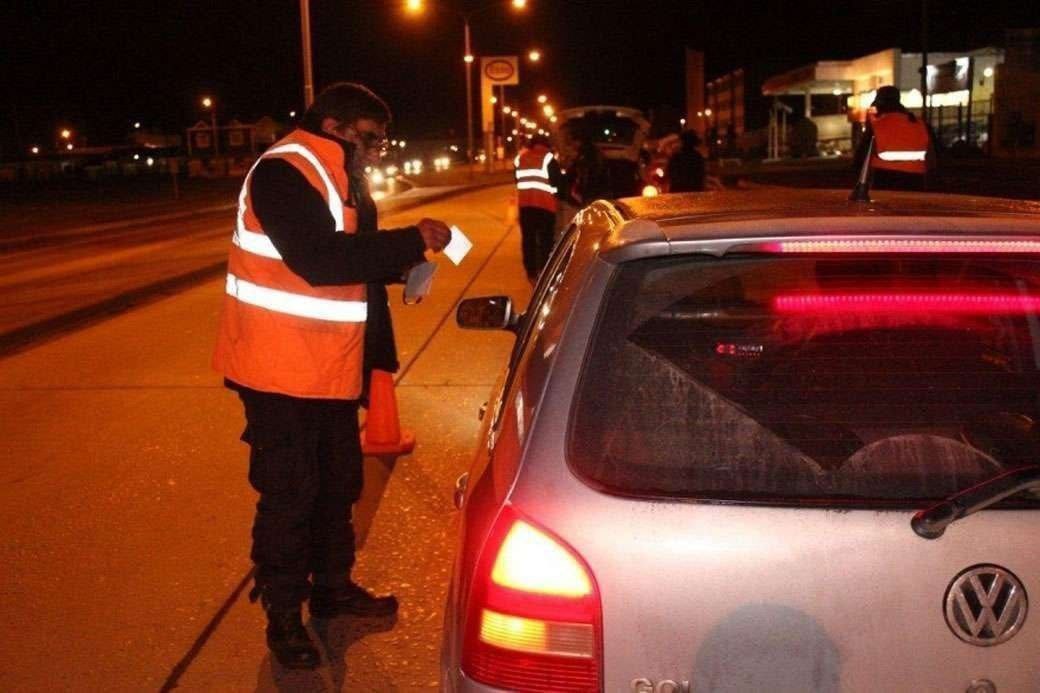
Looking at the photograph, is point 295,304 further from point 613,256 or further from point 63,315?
point 63,315

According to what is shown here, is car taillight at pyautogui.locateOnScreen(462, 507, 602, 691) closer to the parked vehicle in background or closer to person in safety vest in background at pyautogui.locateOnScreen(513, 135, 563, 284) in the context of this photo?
person in safety vest in background at pyautogui.locateOnScreen(513, 135, 563, 284)

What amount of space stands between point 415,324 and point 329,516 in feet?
25.0

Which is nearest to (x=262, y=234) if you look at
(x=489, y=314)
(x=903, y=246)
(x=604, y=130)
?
(x=489, y=314)

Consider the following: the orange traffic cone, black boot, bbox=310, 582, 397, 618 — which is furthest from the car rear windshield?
the orange traffic cone

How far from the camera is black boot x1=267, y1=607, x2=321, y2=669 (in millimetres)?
Answer: 4289

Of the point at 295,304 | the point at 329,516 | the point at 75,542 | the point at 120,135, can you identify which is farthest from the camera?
the point at 120,135

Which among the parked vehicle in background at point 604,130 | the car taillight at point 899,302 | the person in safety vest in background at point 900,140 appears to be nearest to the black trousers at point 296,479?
the car taillight at point 899,302

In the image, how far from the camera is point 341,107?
434cm

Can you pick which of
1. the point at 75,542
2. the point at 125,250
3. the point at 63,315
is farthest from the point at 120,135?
the point at 75,542

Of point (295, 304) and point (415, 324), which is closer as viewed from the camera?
point (295, 304)

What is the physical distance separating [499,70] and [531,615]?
A: 5974cm

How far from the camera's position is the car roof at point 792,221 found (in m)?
2.53

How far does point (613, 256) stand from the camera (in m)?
2.57

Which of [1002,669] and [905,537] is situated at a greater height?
[905,537]
